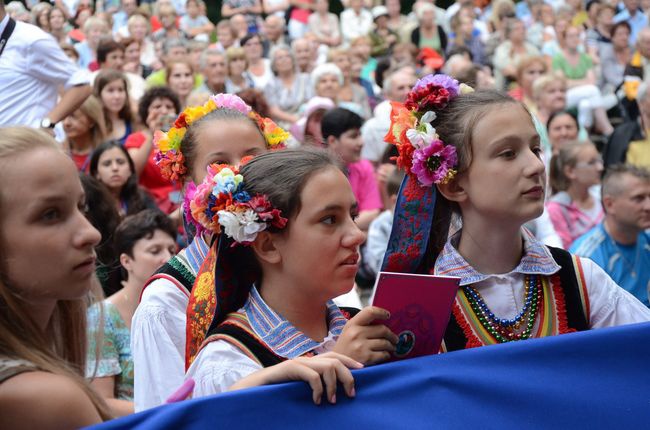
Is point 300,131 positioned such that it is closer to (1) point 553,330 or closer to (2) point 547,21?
(1) point 553,330

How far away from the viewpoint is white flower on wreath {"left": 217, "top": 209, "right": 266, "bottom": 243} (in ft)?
8.61

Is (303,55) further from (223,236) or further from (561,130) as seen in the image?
(223,236)

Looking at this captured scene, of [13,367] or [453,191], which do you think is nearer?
[13,367]

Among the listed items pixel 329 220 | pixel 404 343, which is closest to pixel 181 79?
pixel 329 220

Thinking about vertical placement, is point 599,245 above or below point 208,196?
below

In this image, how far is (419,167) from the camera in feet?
9.96

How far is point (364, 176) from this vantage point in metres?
7.92

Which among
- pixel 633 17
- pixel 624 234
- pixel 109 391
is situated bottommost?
pixel 109 391

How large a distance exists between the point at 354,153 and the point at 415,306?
5.62 m

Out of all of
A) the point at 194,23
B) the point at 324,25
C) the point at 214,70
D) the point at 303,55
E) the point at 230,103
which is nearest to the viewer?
the point at 230,103

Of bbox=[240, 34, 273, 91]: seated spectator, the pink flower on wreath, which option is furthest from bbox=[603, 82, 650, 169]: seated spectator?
the pink flower on wreath

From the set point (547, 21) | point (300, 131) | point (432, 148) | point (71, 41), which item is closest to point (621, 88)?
point (300, 131)

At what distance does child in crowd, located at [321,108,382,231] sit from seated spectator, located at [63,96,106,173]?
1.73m

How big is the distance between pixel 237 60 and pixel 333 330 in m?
8.99
